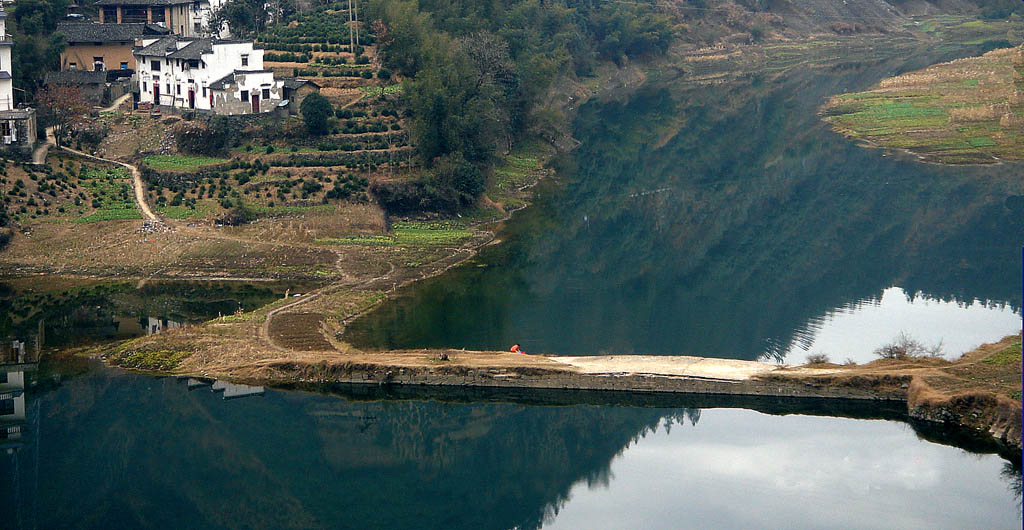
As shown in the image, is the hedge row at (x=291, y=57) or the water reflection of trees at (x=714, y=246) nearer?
the water reflection of trees at (x=714, y=246)

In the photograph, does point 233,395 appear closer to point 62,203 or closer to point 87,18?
point 62,203

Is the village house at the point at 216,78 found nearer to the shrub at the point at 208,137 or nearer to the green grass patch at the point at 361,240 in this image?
the shrub at the point at 208,137

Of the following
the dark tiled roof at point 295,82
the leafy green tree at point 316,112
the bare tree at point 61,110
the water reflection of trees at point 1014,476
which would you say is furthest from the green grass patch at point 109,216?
the water reflection of trees at point 1014,476

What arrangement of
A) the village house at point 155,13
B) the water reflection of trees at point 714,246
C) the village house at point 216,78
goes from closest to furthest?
the water reflection of trees at point 714,246 < the village house at point 216,78 < the village house at point 155,13

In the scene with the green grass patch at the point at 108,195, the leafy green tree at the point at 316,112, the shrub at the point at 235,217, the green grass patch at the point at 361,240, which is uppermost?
the leafy green tree at the point at 316,112

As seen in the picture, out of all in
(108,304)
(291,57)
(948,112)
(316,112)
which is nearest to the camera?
(108,304)

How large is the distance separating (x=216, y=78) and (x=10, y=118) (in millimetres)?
10716

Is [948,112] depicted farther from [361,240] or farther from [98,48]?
[98,48]

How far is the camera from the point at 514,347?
4084 centimetres

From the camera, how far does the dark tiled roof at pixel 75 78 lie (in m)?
65.5

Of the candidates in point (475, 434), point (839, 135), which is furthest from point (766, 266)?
point (839, 135)

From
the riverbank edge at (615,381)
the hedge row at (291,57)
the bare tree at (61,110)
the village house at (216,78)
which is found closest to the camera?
the riverbank edge at (615,381)

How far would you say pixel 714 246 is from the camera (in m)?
57.7

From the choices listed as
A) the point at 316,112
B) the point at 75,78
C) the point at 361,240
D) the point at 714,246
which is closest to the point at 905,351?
the point at 714,246
